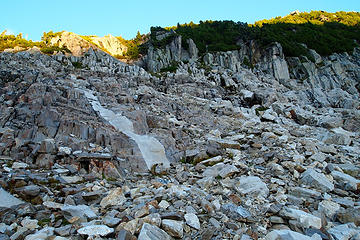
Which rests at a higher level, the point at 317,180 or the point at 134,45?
the point at 134,45

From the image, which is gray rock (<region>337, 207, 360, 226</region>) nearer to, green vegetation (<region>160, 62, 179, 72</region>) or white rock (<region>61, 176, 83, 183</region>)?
white rock (<region>61, 176, 83, 183</region>)

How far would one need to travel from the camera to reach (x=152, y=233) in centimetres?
409

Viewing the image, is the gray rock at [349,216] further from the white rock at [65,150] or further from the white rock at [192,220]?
the white rock at [65,150]

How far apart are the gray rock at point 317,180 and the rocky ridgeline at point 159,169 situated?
0.03 m

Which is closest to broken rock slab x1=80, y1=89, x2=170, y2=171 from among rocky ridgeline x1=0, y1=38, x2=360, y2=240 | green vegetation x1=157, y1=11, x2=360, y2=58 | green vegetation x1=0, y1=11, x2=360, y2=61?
rocky ridgeline x1=0, y1=38, x2=360, y2=240

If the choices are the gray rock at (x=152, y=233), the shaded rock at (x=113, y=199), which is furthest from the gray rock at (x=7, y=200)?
the gray rock at (x=152, y=233)

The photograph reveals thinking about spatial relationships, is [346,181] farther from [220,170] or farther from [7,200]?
[7,200]

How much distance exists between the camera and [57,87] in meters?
12.9

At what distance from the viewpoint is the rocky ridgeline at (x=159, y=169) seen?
458 centimetres

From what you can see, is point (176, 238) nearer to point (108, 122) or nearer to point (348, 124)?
point (108, 122)

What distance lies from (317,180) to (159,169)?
531 centimetres

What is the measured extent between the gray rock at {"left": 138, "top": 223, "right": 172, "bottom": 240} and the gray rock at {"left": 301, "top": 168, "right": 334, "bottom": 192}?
16.4 ft

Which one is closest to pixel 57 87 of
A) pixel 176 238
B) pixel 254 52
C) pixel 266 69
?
pixel 176 238

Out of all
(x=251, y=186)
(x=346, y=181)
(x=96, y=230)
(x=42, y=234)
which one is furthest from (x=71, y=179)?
(x=346, y=181)
